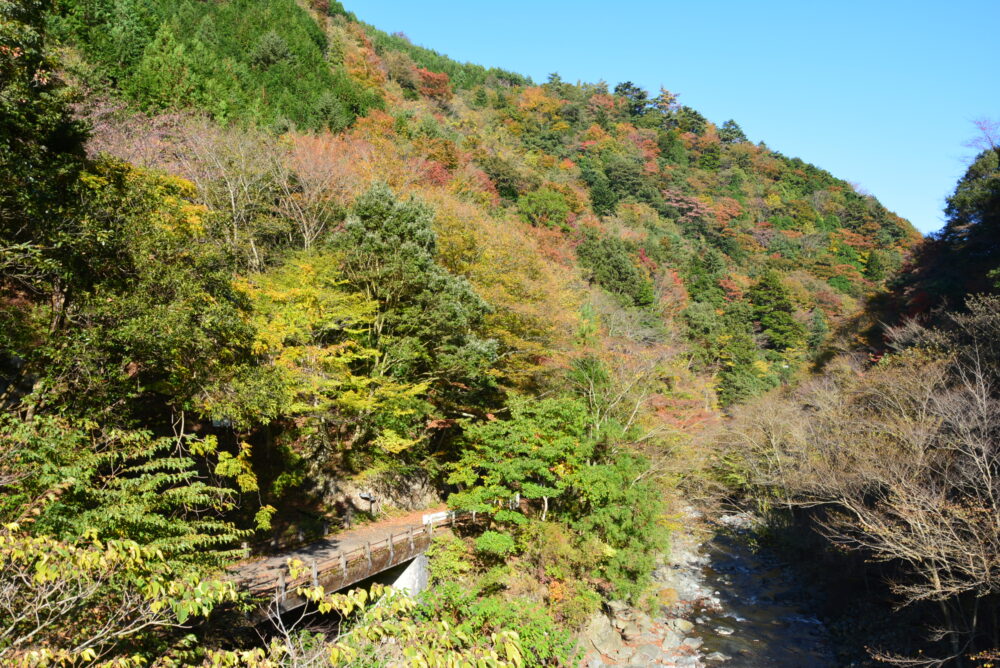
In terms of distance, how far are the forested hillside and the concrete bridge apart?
2.27 ft

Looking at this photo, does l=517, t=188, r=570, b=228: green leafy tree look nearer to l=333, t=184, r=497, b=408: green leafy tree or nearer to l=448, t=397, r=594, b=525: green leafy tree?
l=333, t=184, r=497, b=408: green leafy tree

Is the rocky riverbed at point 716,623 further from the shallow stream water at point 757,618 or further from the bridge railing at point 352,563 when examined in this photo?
the bridge railing at point 352,563

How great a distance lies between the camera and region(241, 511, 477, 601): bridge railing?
31.7 ft

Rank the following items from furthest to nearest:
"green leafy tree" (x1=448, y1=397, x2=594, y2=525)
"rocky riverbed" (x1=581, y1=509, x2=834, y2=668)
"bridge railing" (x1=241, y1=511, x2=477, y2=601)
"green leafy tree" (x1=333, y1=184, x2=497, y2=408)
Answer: "green leafy tree" (x1=333, y1=184, x2=497, y2=408) → "green leafy tree" (x1=448, y1=397, x2=594, y2=525) → "rocky riverbed" (x1=581, y1=509, x2=834, y2=668) → "bridge railing" (x1=241, y1=511, x2=477, y2=601)

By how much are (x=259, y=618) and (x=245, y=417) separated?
368 centimetres

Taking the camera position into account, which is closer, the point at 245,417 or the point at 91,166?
the point at 91,166

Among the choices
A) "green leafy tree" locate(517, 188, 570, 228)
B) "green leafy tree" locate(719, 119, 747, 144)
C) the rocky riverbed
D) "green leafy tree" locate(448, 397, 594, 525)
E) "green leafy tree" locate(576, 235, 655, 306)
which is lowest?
the rocky riverbed

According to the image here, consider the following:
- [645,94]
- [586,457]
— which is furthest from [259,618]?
[645,94]

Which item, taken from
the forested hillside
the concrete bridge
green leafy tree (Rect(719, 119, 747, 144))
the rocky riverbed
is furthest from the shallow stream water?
green leafy tree (Rect(719, 119, 747, 144))

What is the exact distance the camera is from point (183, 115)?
19.8m

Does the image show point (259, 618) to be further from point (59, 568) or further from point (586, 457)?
point (586, 457)

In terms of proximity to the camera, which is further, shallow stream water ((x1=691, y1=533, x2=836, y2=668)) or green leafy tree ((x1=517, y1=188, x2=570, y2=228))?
green leafy tree ((x1=517, y1=188, x2=570, y2=228))

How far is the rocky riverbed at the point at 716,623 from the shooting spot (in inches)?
534

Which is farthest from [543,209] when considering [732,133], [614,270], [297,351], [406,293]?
[732,133]
